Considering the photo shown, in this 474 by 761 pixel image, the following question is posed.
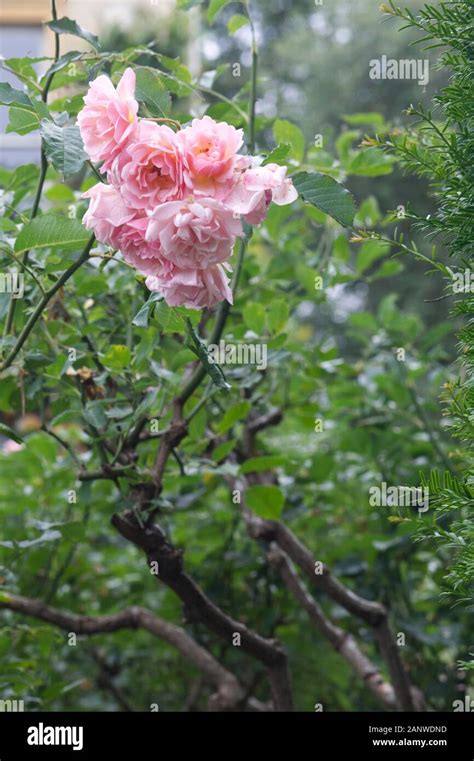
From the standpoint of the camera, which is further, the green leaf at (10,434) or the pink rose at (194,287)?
the green leaf at (10,434)

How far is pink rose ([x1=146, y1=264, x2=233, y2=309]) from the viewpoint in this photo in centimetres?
82

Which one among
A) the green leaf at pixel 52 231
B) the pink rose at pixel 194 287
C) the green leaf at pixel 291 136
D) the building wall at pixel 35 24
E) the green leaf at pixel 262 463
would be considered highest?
the building wall at pixel 35 24

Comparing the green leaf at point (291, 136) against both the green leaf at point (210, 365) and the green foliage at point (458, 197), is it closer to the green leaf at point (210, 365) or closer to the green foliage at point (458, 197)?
the green foliage at point (458, 197)

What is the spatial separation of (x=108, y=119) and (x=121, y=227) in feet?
0.32

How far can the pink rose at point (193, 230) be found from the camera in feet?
2.58

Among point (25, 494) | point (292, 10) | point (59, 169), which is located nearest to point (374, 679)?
point (25, 494)

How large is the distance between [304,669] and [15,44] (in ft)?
17.6

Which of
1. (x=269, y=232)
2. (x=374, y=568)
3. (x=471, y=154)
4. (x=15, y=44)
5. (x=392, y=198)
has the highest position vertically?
(x=392, y=198)

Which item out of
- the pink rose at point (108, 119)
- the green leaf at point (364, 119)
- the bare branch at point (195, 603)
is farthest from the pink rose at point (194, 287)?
the green leaf at point (364, 119)

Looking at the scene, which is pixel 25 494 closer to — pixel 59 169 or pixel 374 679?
pixel 374 679

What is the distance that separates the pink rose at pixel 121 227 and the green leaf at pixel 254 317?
23.4 inches

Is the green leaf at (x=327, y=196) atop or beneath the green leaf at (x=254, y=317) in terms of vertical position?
beneath

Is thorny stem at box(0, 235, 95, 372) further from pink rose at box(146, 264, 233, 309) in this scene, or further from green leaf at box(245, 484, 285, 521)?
green leaf at box(245, 484, 285, 521)

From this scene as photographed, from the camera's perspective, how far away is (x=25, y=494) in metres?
1.87
